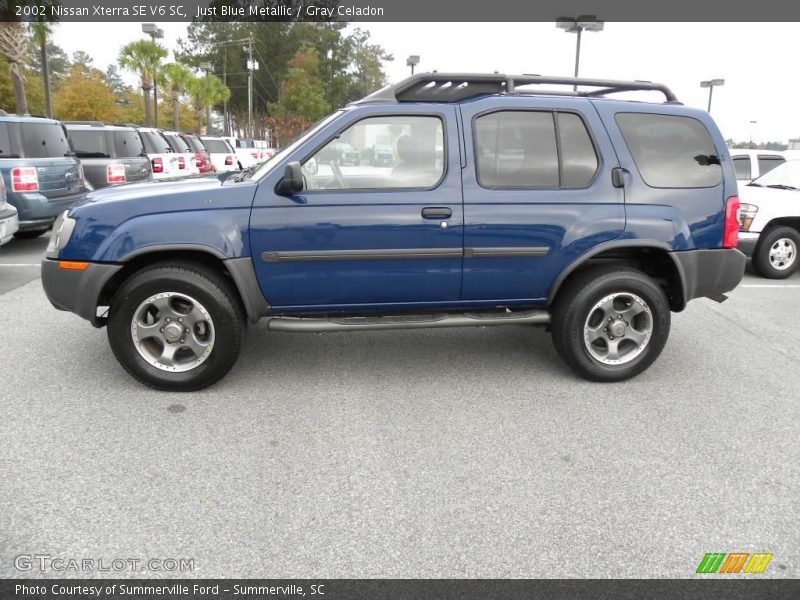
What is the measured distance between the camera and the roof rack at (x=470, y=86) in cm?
412

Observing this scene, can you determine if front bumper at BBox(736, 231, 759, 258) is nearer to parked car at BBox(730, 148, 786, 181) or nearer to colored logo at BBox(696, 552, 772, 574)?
parked car at BBox(730, 148, 786, 181)

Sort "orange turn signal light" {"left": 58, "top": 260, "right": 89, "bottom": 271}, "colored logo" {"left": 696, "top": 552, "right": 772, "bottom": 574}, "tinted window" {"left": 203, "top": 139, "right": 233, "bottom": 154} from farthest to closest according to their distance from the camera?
"tinted window" {"left": 203, "top": 139, "right": 233, "bottom": 154}, "orange turn signal light" {"left": 58, "top": 260, "right": 89, "bottom": 271}, "colored logo" {"left": 696, "top": 552, "right": 772, "bottom": 574}

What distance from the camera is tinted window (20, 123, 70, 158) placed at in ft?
28.2

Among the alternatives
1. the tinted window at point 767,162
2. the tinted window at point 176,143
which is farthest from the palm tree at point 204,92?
the tinted window at point 767,162

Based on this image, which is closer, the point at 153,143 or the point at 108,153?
the point at 108,153

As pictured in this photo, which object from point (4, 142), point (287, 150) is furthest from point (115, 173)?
point (287, 150)

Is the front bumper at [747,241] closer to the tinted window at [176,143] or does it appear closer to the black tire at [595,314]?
the black tire at [595,314]

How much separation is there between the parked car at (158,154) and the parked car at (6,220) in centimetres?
453

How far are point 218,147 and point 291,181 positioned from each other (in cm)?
1891

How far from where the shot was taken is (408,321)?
13.8 ft

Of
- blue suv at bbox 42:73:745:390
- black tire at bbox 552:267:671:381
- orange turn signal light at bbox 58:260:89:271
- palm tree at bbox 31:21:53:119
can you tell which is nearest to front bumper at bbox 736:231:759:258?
blue suv at bbox 42:73:745:390

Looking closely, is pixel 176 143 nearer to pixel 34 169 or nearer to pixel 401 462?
pixel 34 169

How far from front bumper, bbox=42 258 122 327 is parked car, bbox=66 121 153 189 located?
7.30 metres

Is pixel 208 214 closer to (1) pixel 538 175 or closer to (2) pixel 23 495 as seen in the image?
(2) pixel 23 495
